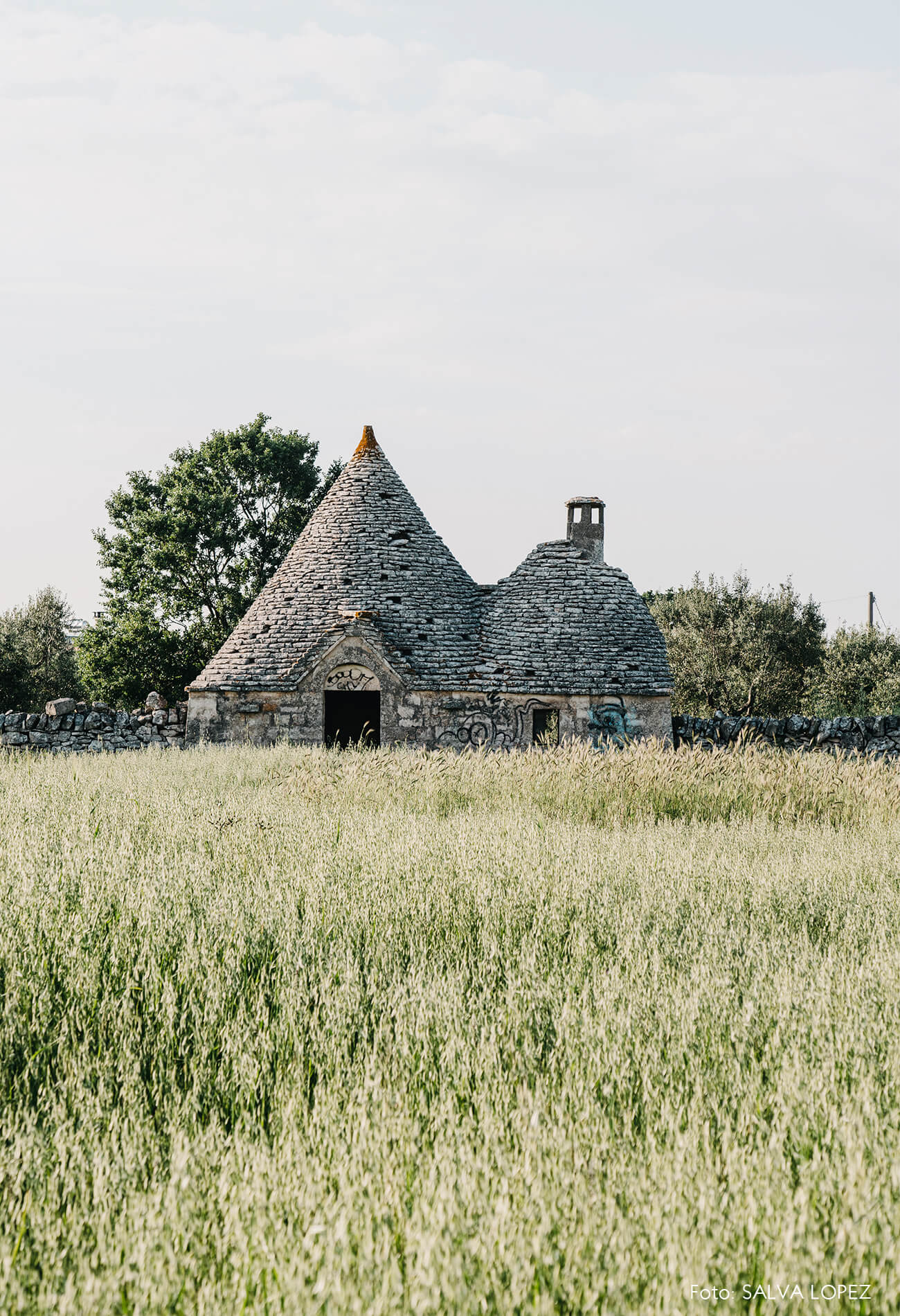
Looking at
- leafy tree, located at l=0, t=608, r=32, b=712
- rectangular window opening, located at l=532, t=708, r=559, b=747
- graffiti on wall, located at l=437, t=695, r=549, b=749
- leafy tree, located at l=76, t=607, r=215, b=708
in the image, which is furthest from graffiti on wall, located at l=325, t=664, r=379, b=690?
leafy tree, located at l=0, t=608, r=32, b=712

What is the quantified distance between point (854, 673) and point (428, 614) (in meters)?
19.6

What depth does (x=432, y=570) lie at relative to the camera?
1800cm

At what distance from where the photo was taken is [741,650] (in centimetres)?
2916

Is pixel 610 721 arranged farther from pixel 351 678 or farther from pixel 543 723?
pixel 351 678

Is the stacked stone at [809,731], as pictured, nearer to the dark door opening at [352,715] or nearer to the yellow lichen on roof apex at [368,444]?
the dark door opening at [352,715]

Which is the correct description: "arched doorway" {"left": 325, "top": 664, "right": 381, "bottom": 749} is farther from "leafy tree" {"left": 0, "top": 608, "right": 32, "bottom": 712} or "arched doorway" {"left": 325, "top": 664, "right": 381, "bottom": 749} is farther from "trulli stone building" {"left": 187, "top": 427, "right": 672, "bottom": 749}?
"leafy tree" {"left": 0, "top": 608, "right": 32, "bottom": 712}

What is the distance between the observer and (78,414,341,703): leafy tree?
24.7m

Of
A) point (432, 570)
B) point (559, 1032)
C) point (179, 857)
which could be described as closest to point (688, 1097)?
point (559, 1032)

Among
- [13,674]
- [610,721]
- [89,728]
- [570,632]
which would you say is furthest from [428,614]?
[13,674]

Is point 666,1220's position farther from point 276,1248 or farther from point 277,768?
point 277,768

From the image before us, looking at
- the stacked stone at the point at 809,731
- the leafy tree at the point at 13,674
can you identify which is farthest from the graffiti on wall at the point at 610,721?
the leafy tree at the point at 13,674

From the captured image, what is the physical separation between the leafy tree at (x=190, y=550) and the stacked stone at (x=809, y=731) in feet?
43.3

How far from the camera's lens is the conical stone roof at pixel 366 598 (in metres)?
16.4

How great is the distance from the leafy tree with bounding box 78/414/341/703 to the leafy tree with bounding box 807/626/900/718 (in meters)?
18.6
